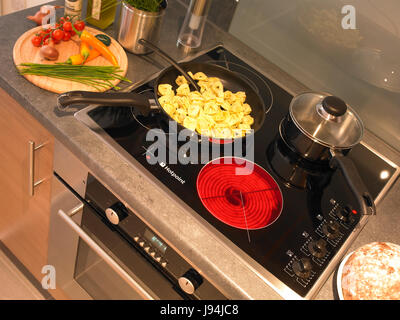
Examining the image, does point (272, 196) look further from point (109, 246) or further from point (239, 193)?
point (109, 246)

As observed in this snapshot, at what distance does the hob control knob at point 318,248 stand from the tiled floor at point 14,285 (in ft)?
4.02

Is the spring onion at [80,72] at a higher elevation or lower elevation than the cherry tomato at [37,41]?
lower

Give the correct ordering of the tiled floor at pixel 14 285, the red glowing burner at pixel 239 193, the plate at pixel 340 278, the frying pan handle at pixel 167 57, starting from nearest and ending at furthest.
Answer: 1. the plate at pixel 340 278
2. the red glowing burner at pixel 239 193
3. the frying pan handle at pixel 167 57
4. the tiled floor at pixel 14 285

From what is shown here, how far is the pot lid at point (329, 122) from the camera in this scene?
1140 millimetres

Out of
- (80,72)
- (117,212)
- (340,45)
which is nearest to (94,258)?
(117,212)

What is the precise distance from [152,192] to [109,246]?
0.81ft

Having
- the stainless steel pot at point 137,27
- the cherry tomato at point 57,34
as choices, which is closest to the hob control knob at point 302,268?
the stainless steel pot at point 137,27

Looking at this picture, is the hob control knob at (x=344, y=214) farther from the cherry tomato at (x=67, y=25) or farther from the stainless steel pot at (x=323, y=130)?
the cherry tomato at (x=67, y=25)

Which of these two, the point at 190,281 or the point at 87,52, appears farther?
the point at 87,52

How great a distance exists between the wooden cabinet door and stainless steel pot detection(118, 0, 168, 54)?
362 millimetres

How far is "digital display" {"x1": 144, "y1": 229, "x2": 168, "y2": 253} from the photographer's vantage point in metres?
1.04

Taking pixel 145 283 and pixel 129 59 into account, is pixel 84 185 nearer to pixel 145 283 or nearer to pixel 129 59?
pixel 145 283

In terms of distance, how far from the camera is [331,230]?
3.49 ft
